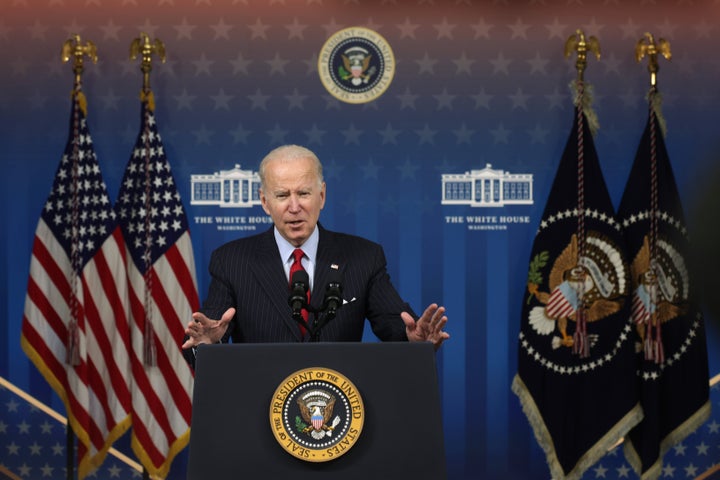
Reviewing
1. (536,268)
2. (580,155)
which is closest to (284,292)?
(536,268)

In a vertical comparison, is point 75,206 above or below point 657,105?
below

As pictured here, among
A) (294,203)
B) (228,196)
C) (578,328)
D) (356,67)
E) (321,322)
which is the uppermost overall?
(356,67)

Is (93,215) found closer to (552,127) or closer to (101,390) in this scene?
(101,390)

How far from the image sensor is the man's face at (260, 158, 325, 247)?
267 centimetres

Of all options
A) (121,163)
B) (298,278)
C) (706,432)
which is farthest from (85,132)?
(706,432)

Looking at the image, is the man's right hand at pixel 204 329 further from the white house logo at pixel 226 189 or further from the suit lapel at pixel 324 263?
the white house logo at pixel 226 189

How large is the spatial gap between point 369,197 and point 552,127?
1.13 metres

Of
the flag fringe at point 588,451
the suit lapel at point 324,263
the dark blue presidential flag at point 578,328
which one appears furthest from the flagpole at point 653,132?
the suit lapel at point 324,263

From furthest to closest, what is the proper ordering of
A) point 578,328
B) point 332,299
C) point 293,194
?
1. point 578,328
2. point 293,194
3. point 332,299

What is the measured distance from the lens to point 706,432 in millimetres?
4773

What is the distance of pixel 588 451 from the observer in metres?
4.58

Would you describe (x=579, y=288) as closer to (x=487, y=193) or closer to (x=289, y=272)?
(x=487, y=193)

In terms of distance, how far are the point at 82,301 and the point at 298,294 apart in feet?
9.41

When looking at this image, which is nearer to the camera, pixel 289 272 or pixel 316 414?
pixel 316 414
